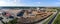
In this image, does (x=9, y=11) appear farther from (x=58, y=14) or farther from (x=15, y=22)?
(x=58, y=14)

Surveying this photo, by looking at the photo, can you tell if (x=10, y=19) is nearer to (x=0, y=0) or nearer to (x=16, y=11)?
(x=16, y=11)

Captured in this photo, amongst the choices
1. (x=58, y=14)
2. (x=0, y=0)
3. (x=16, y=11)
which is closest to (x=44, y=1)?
(x=58, y=14)

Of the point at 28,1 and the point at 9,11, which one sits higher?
the point at 28,1

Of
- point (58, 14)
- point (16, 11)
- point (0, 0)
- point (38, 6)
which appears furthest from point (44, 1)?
point (0, 0)

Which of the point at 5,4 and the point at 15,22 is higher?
the point at 5,4

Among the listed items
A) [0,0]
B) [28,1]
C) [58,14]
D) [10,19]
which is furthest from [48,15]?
[0,0]
